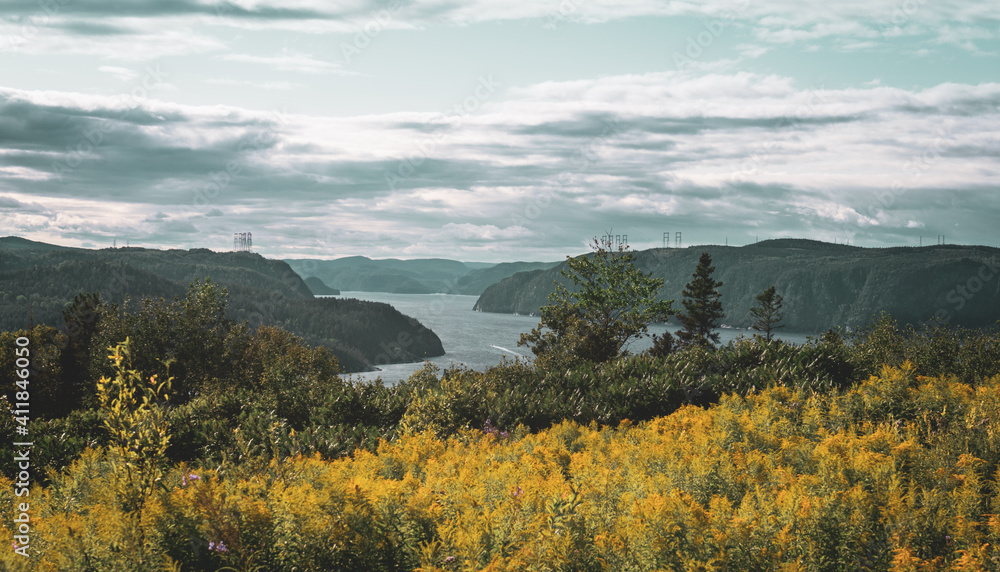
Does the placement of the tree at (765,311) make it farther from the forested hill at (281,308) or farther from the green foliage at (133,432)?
the forested hill at (281,308)

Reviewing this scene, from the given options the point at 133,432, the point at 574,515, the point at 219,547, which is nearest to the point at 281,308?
the point at 133,432

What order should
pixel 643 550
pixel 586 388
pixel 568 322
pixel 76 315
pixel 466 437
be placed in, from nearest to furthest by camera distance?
1. pixel 643 550
2. pixel 466 437
3. pixel 586 388
4. pixel 568 322
5. pixel 76 315

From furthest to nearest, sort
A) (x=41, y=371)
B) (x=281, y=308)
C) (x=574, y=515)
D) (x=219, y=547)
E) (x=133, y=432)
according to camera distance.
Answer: (x=281, y=308), (x=41, y=371), (x=133, y=432), (x=574, y=515), (x=219, y=547)

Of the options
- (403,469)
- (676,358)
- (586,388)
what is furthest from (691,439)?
(676,358)

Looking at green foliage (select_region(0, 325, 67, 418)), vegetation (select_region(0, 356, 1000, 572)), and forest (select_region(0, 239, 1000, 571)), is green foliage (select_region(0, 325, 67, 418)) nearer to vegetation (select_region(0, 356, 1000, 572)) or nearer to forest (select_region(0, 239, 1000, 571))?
forest (select_region(0, 239, 1000, 571))

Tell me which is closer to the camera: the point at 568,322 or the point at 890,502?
the point at 890,502

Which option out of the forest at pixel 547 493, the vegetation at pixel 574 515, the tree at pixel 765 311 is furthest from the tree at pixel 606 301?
the tree at pixel 765 311

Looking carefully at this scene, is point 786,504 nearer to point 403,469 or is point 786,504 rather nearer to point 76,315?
point 403,469

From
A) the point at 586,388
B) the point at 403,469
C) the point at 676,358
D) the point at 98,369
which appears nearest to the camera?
the point at 403,469

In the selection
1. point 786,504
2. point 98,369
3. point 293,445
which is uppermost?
point 786,504

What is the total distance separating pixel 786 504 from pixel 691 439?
2808mm

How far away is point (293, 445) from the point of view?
9.91 metres

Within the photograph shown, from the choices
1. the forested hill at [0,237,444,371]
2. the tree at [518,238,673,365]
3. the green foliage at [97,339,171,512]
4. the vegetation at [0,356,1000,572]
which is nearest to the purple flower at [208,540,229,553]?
the vegetation at [0,356,1000,572]

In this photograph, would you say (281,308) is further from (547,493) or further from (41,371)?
(547,493)
